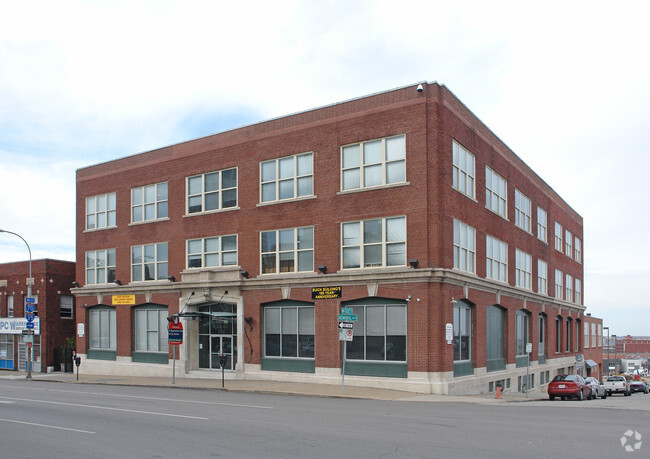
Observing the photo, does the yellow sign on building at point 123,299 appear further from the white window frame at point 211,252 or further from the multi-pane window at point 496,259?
the multi-pane window at point 496,259

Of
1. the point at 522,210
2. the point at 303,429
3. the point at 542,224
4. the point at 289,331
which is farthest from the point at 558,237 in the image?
the point at 303,429

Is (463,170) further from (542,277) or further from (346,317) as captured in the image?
(542,277)

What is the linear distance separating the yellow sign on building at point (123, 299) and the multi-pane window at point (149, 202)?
4449 mm

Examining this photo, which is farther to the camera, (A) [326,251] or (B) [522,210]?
(B) [522,210]

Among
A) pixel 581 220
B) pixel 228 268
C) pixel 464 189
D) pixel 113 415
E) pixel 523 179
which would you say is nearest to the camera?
pixel 113 415

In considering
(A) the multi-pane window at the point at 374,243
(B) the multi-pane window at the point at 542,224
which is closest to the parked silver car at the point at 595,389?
(A) the multi-pane window at the point at 374,243

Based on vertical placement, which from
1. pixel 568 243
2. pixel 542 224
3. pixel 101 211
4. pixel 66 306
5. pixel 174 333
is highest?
pixel 101 211

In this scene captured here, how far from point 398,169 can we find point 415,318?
6.36 m

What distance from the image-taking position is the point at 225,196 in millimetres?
33062

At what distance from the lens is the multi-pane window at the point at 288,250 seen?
2967cm

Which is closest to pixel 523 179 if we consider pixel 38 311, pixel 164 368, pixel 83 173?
pixel 164 368

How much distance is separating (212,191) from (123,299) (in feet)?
29.9

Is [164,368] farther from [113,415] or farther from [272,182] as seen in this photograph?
[113,415]

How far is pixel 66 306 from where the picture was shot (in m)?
43.6
